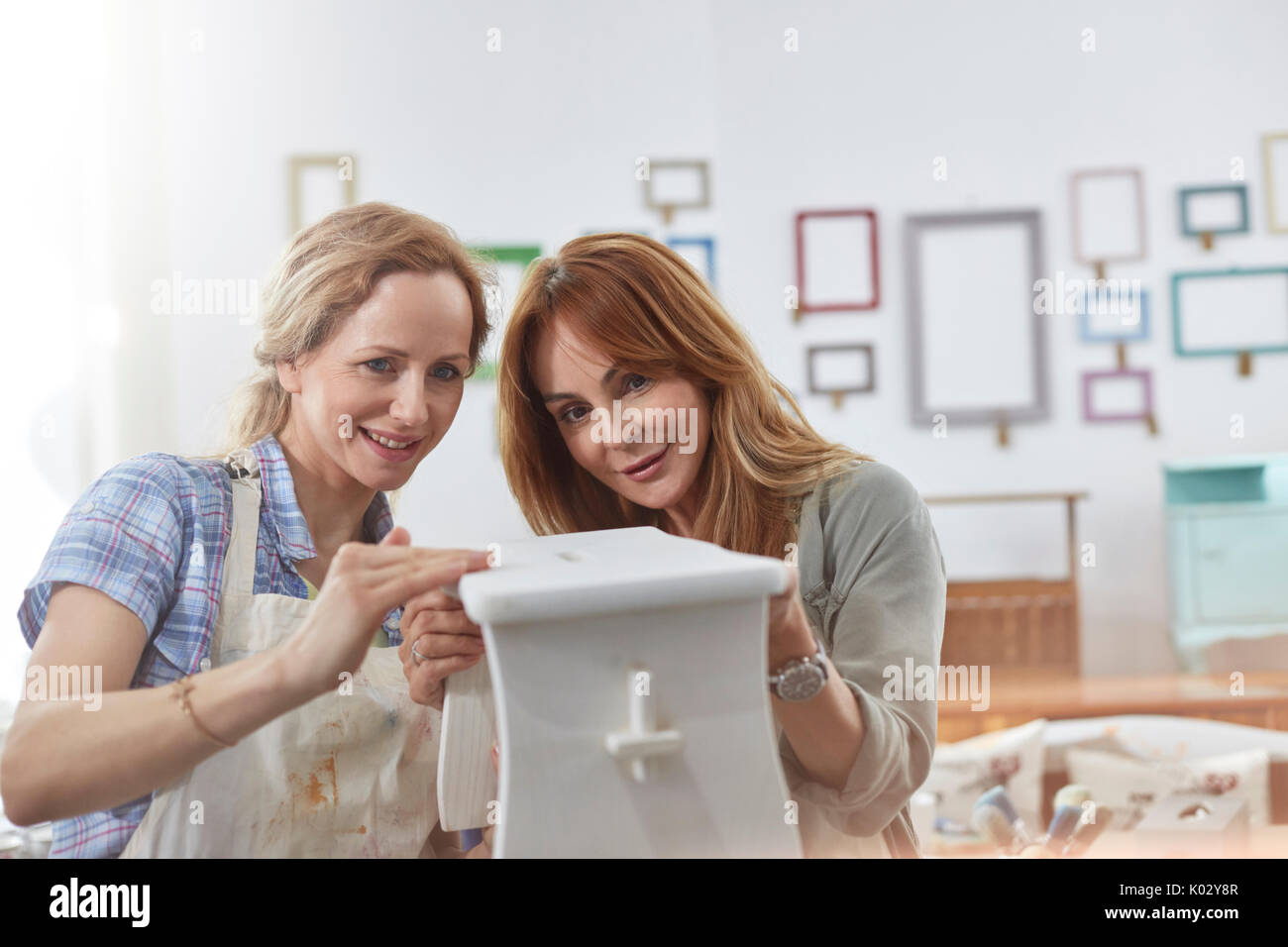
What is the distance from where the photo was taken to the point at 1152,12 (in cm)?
227

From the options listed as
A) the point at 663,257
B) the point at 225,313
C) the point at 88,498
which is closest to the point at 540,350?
the point at 663,257

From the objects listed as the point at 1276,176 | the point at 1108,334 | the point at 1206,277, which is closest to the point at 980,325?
the point at 1108,334

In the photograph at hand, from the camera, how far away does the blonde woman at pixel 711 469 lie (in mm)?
876

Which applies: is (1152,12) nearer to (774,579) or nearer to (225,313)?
(225,313)

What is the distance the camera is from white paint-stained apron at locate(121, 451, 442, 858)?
85 centimetres

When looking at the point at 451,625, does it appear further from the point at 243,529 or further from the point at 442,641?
the point at 243,529

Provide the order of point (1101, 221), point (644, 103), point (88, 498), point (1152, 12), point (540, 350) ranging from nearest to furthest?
point (88, 498) → point (540, 350) → point (644, 103) → point (1152, 12) → point (1101, 221)

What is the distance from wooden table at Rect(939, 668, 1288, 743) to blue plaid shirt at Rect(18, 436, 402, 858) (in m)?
1.73

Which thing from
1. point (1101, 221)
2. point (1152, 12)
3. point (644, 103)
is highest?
point (1152, 12)

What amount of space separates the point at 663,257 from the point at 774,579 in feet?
1.73

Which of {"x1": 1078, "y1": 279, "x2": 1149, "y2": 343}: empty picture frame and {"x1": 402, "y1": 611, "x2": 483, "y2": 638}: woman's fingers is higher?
{"x1": 1078, "y1": 279, "x2": 1149, "y2": 343}: empty picture frame

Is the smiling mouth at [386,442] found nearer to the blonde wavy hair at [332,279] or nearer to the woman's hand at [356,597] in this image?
the blonde wavy hair at [332,279]

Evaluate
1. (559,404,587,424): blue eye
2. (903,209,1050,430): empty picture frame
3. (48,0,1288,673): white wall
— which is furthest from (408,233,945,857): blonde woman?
(903,209,1050,430): empty picture frame

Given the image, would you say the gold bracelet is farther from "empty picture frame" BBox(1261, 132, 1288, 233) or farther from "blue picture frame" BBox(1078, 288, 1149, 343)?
"empty picture frame" BBox(1261, 132, 1288, 233)
